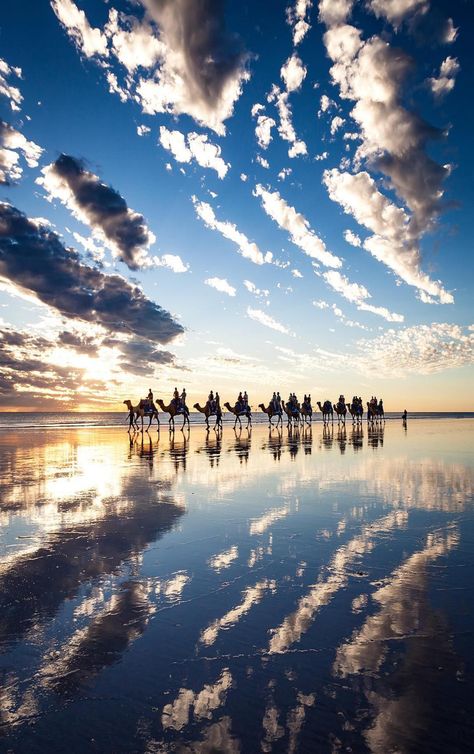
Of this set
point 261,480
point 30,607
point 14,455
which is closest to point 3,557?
point 30,607

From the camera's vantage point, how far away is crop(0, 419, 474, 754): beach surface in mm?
2227

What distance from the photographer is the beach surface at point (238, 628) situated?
7.30 ft

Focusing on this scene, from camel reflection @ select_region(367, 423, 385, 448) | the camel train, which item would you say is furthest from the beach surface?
the camel train

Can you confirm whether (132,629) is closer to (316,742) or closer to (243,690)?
(243,690)

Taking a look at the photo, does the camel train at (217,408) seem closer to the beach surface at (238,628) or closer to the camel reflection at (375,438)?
the camel reflection at (375,438)

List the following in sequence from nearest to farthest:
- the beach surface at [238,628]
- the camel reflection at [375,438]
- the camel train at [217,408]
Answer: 1. the beach surface at [238,628]
2. the camel reflection at [375,438]
3. the camel train at [217,408]

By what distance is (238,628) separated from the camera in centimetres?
325

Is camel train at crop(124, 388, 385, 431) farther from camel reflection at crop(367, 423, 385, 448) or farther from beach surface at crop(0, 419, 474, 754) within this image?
beach surface at crop(0, 419, 474, 754)

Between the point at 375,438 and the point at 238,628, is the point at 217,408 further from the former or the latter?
the point at 238,628

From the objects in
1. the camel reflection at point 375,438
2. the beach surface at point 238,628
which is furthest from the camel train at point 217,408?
the beach surface at point 238,628

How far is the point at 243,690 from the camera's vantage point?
2.50 m

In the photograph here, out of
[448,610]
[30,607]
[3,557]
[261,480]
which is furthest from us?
[261,480]

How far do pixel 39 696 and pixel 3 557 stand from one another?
3131mm

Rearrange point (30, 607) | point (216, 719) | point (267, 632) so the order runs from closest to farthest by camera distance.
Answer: point (216, 719) → point (267, 632) → point (30, 607)
